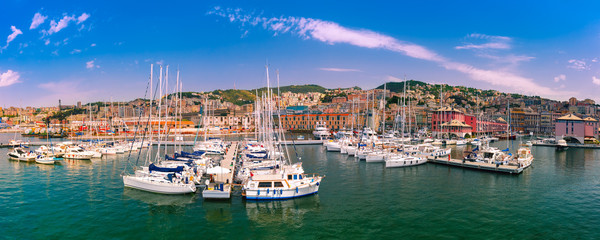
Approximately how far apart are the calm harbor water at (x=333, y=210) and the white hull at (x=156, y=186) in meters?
0.53

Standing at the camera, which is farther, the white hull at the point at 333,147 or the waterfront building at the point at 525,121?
the waterfront building at the point at 525,121

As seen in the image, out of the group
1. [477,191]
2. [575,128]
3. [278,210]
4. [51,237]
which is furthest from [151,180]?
[575,128]

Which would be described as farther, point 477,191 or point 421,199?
point 477,191

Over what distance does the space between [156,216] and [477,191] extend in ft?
81.1

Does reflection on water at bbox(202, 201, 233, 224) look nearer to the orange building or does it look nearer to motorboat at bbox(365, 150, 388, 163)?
motorboat at bbox(365, 150, 388, 163)

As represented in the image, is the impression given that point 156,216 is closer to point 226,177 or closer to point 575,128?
point 226,177

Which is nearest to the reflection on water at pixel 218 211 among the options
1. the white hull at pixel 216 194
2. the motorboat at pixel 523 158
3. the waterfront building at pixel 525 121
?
the white hull at pixel 216 194

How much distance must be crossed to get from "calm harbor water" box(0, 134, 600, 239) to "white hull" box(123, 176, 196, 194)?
0.53 metres

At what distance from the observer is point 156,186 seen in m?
24.8

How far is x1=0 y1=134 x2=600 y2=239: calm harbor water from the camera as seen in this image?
1783 cm

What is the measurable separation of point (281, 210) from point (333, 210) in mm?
3461

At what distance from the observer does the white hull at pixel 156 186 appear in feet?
79.9

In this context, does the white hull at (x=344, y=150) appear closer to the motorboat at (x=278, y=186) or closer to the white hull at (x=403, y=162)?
the white hull at (x=403, y=162)

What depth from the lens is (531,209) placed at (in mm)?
21969
